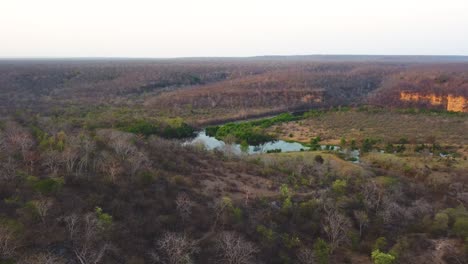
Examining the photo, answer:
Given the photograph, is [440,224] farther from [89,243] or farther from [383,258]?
[89,243]

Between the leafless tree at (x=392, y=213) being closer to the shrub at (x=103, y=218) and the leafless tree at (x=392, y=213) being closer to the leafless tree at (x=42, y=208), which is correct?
the shrub at (x=103, y=218)

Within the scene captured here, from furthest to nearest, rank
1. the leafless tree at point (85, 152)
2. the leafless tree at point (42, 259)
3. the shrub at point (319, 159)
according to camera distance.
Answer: the shrub at point (319, 159), the leafless tree at point (85, 152), the leafless tree at point (42, 259)

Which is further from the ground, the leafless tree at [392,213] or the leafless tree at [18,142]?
the leafless tree at [18,142]

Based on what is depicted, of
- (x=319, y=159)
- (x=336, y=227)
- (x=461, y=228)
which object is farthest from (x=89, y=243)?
(x=319, y=159)

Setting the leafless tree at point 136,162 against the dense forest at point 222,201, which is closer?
the dense forest at point 222,201

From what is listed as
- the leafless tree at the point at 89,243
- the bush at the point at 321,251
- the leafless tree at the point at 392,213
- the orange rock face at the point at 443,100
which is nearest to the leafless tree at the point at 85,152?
the leafless tree at the point at 89,243

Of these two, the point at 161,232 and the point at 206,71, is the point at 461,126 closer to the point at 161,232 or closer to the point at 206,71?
the point at 161,232

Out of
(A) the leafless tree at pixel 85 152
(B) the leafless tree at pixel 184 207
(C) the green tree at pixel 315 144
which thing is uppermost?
(A) the leafless tree at pixel 85 152

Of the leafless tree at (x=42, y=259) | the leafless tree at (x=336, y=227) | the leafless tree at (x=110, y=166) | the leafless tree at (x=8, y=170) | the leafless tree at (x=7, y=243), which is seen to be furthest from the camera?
the leafless tree at (x=110, y=166)
